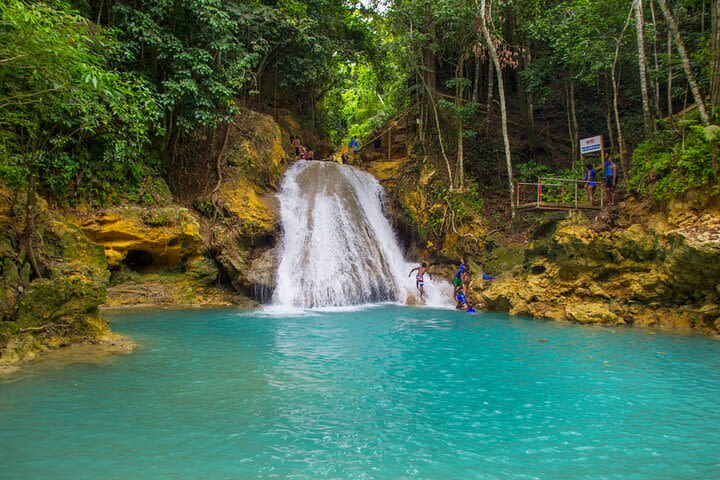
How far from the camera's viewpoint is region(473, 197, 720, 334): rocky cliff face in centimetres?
1008

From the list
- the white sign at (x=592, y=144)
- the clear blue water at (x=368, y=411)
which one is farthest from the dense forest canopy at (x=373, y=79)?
the clear blue water at (x=368, y=411)

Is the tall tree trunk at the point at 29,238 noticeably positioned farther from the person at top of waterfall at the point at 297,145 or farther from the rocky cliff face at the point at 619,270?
the person at top of waterfall at the point at 297,145

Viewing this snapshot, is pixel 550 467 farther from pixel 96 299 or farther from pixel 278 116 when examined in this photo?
pixel 278 116

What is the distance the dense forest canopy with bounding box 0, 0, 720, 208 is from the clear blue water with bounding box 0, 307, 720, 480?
13.4ft

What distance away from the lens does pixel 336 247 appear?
16.7 meters

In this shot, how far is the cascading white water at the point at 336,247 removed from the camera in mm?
15422

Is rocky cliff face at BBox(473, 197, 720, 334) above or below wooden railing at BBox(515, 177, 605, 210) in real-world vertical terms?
below

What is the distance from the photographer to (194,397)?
18.5ft

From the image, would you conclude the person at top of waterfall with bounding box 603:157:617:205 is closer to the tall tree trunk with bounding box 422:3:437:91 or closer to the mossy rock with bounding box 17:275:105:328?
the tall tree trunk with bounding box 422:3:437:91

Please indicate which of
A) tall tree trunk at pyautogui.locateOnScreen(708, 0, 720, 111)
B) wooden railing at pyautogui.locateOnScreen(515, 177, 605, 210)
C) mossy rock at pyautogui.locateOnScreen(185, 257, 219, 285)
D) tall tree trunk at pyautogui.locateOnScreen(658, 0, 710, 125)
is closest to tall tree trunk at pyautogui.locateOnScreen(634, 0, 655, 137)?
tall tree trunk at pyautogui.locateOnScreen(658, 0, 710, 125)

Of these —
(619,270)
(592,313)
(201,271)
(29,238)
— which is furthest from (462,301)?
(29,238)

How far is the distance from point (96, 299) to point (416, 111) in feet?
57.5

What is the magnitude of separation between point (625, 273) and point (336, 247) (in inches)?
355

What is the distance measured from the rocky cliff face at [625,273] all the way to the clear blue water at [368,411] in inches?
73.3
